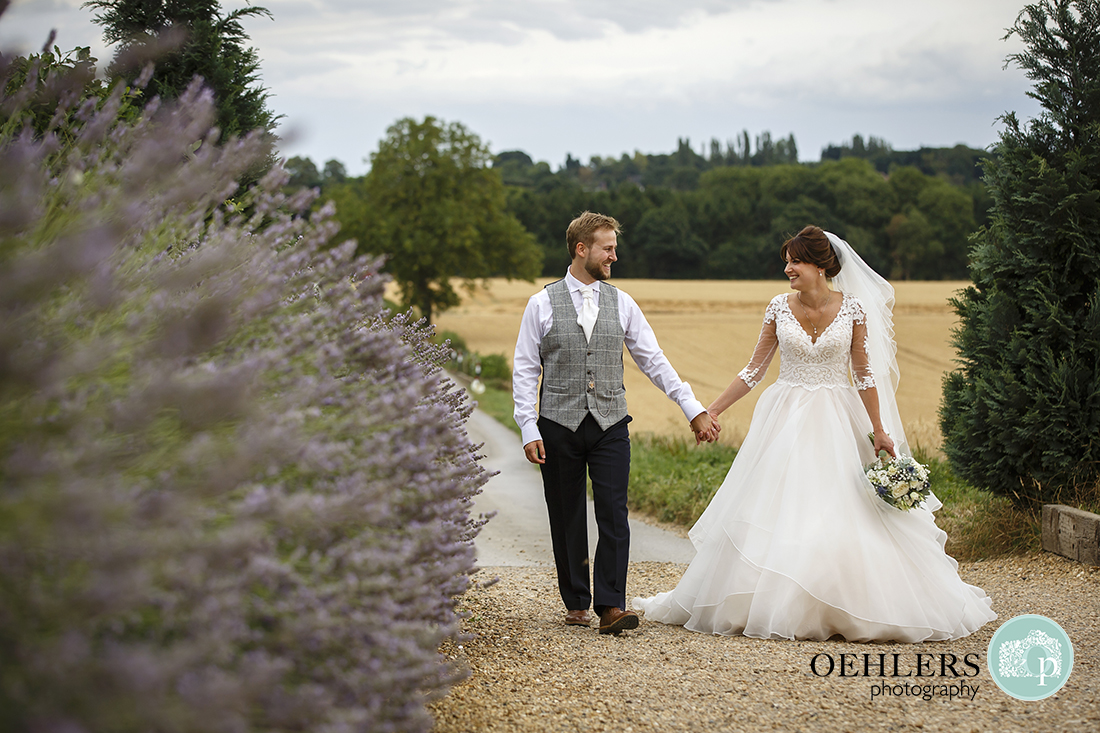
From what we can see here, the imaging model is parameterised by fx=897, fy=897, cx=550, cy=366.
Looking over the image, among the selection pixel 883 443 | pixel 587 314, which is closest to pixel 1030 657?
pixel 883 443

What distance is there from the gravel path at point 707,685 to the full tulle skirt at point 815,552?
123mm

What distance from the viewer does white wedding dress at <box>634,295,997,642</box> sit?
4.70 meters

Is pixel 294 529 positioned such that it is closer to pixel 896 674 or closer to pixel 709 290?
pixel 896 674

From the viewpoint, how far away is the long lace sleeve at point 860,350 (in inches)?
213

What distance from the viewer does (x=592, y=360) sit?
5.08m

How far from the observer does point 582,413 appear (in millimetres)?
5078

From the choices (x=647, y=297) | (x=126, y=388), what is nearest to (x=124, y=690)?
(x=126, y=388)

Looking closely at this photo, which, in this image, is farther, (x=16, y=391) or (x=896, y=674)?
(x=896, y=674)

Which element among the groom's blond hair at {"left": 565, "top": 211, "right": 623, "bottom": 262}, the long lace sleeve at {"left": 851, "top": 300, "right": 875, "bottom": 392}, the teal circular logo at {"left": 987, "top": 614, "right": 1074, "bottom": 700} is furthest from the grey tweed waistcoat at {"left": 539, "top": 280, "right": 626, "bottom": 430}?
the teal circular logo at {"left": 987, "top": 614, "right": 1074, "bottom": 700}

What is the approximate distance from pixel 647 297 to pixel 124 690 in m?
55.1

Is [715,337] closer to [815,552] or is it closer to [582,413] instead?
[582,413]

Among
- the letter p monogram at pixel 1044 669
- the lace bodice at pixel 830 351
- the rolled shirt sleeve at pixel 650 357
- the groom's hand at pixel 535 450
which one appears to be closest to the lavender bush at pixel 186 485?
the groom's hand at pixel 535 450

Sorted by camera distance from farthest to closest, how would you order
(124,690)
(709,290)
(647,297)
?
(709,290) → (647,297) → (124,690)

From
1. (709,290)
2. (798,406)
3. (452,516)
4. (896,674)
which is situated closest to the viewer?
(452,516)
